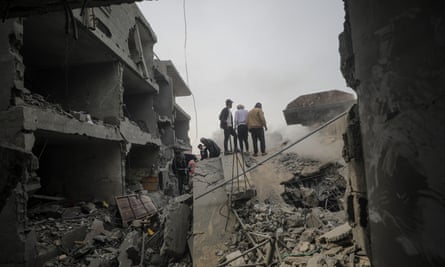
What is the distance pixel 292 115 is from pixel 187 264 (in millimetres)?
8340

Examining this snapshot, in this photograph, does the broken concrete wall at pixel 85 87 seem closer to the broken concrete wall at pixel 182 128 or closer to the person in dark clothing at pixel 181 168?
the person in dark clothing at pixel 181 168

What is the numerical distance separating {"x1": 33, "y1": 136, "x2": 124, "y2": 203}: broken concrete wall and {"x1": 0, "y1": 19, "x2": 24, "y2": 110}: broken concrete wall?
3.02m

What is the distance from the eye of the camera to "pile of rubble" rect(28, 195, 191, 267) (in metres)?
4.20

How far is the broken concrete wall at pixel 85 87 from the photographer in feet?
23.7

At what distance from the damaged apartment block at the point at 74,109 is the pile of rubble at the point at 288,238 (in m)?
3.20

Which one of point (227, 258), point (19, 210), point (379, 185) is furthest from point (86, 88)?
point (379, 185)

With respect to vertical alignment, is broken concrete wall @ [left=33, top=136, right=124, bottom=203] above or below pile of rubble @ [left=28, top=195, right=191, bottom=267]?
above

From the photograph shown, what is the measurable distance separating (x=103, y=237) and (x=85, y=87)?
4638mm

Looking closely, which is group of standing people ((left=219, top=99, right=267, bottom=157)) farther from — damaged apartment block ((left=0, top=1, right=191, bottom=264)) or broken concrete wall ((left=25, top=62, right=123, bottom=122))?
broken concrete wall ((left=25, top=62, right=123, bottom=122))

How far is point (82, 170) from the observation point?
6996 mm

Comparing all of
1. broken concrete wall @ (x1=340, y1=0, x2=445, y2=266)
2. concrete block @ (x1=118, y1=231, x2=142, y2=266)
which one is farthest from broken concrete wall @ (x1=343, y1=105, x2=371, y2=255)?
concrete block @ (x1=118, y1=231, x2=142, y2=266)

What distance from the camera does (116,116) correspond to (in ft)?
23.8

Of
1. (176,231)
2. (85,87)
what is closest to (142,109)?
(85,87)

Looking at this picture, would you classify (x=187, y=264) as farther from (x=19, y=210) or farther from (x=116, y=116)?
(x=116, y=116)
